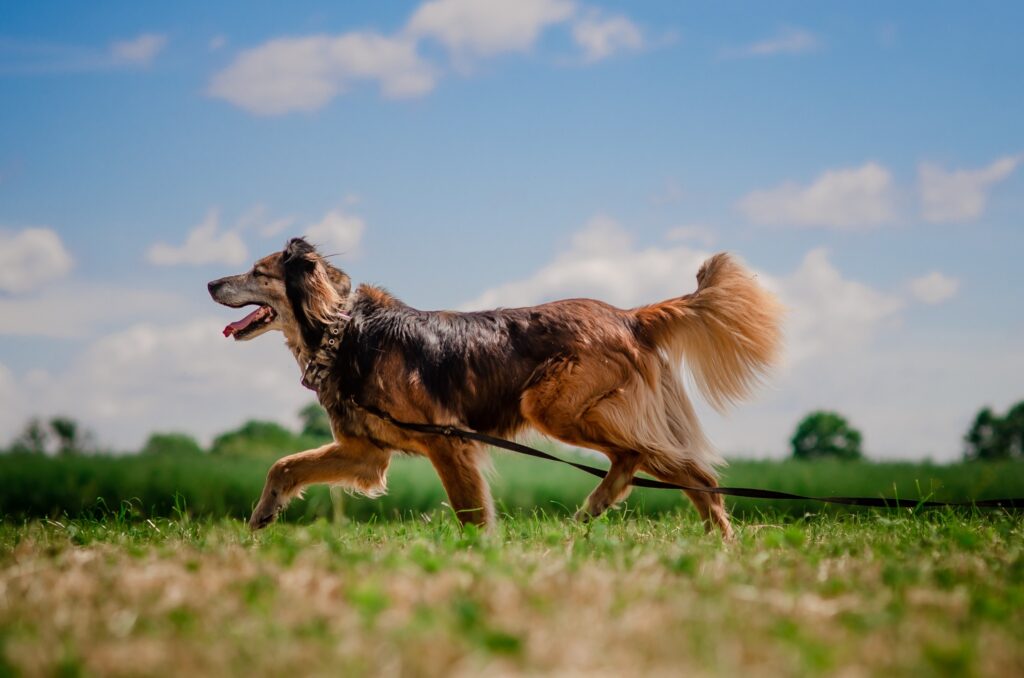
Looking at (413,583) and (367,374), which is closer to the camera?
(413,583)

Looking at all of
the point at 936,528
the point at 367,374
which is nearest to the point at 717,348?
the point at 936,528

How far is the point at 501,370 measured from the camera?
616cm

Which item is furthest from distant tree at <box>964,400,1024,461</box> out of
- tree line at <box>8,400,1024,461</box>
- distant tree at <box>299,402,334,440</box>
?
distant tree at <box>299,402,334,440</box>

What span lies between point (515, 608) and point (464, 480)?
10.2 ft

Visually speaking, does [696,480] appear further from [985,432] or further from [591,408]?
[985,432]

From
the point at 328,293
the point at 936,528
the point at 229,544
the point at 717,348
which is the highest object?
the point at 328,293

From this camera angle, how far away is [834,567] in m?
4.09

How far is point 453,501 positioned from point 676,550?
1943 mm

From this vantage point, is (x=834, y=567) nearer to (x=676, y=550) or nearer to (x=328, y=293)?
(x=676, y=550)

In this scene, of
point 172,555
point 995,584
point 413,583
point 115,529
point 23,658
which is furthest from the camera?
point 115,529

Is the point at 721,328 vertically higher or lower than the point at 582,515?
higher

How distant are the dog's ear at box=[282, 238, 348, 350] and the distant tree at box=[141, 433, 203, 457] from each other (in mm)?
9594

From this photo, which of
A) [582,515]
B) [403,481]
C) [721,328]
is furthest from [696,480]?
[403,481]

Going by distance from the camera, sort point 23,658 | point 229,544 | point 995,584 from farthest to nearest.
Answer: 1. point 229,544
2. point 995,584
3. point 23,658
